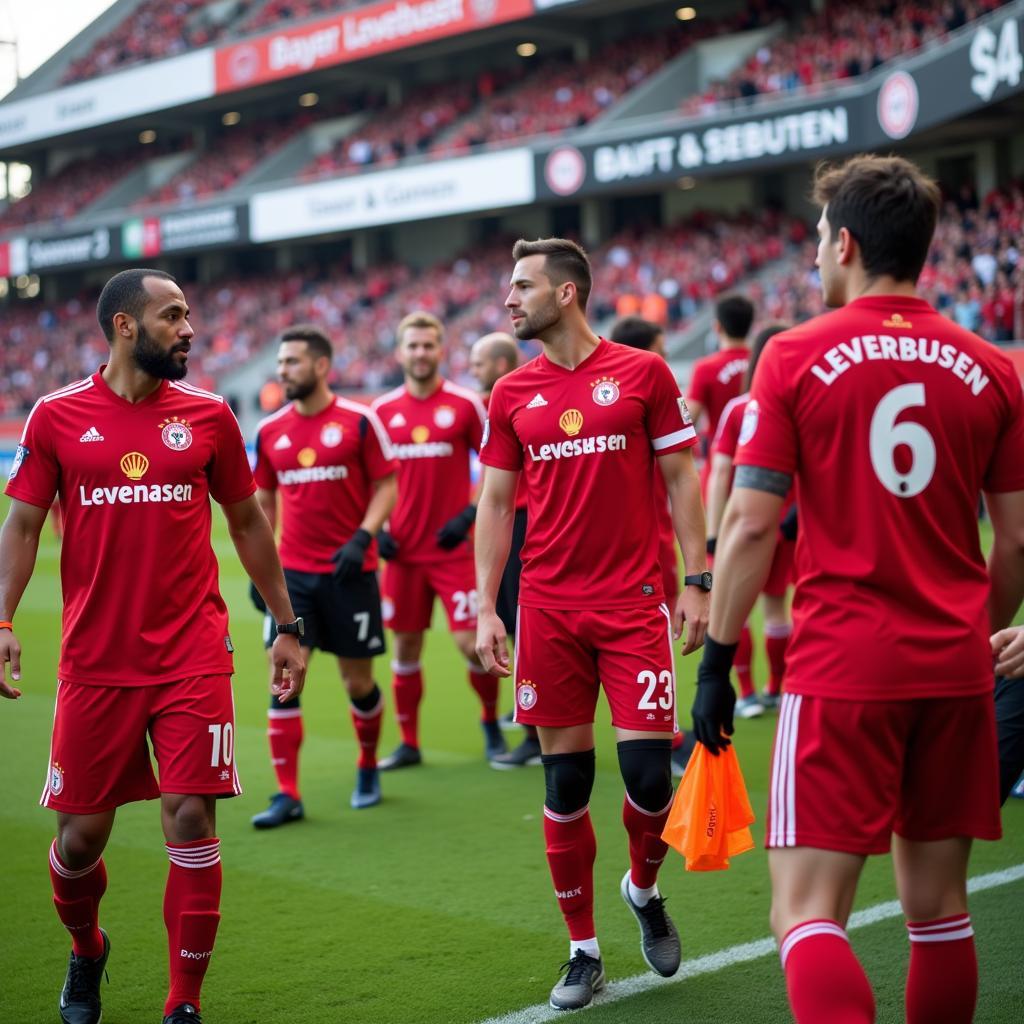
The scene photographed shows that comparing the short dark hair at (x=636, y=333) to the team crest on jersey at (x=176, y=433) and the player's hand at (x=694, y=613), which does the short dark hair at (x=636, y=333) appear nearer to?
the player's hand at (x=694, y=613)

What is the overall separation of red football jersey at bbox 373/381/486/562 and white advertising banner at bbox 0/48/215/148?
36.9m

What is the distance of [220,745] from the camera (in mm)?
4102

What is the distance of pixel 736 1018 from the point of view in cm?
411

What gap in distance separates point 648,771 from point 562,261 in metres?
1.72

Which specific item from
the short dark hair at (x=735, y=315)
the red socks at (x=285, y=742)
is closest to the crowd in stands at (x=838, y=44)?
the short dark hair at (x=735, y=315)

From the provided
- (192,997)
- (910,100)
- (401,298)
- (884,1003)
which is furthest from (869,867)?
(401,298)

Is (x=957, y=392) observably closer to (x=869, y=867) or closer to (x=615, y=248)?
(x=869, y=867)

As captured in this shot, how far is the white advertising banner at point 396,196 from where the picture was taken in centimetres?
3266

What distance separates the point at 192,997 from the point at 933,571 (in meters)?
2.50

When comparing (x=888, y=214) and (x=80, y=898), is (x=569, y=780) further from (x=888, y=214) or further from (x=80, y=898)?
(x=888, y=214)

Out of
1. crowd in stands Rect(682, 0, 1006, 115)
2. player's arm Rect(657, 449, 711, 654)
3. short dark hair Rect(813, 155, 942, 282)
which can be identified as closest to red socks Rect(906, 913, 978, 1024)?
short dark hair Rect(813, 155, 942, 282)

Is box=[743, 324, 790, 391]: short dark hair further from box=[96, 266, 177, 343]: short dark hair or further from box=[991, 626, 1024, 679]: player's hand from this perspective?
box=[991, 626, 1024, 679]: player's hand

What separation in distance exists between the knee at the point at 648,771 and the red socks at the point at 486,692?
330 centimetres

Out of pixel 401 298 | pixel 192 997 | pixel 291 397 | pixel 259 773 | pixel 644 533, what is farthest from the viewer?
pixel 401 298
